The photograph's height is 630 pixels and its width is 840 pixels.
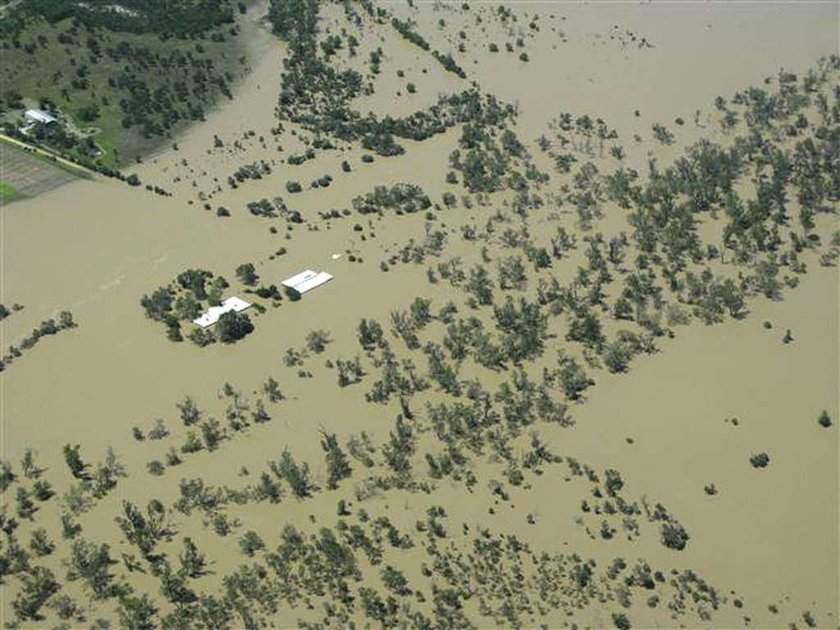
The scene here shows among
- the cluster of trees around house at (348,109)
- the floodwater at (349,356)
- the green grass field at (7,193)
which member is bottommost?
the floodwater at (349,356)

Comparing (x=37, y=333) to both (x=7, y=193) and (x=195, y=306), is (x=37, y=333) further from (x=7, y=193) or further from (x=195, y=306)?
(x=7, y=193)

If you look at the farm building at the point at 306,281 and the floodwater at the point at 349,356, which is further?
the farm building at the point at 306,281

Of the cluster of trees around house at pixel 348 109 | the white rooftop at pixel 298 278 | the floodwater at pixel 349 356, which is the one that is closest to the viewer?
the floodwater at pixel 349 356

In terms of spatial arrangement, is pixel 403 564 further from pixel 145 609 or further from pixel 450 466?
pixel 145 609

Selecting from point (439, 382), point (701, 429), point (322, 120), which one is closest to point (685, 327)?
point (701, 429)

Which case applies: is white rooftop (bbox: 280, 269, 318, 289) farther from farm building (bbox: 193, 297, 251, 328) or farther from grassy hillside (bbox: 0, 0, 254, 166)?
grassy hillside (bbox: 0, 0, 254, 166)

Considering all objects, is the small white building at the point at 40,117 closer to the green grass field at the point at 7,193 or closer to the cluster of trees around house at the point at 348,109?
the green grass field at the point at 7,193

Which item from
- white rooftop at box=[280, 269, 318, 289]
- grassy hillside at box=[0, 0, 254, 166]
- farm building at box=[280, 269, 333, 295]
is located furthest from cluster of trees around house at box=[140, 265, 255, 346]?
grassy hillside at box=[0, 0, 254, 166]

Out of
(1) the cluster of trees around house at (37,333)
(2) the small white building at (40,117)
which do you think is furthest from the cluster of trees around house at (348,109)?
(1) the cluster of trees around house at (37,333)

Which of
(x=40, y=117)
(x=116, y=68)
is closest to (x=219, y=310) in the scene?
A: (x=40, y=117)
